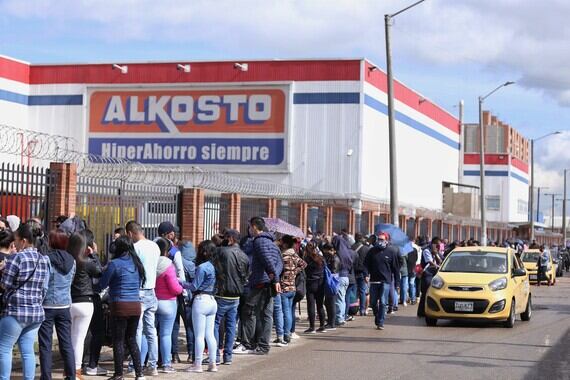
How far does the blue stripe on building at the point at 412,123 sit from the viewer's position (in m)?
48.0

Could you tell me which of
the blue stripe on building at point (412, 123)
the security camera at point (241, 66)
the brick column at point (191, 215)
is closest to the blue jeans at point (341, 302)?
the brick column at point (191, 215)

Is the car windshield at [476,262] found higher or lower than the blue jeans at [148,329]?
higher

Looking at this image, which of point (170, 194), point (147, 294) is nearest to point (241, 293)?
point (147, 294)

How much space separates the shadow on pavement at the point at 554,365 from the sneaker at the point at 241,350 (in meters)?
4.06

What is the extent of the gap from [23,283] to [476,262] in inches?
507

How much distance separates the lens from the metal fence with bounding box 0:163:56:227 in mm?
15820

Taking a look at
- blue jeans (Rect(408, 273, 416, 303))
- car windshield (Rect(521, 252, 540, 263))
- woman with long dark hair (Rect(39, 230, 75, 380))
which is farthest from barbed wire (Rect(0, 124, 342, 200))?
woman with long dark hair (Rect(39, 230, 75, 380))

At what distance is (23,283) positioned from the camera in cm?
1005

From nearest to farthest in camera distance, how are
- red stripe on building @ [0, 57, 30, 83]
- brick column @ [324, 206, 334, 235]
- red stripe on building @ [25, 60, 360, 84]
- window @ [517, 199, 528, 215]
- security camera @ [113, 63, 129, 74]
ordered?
brick column @ [324, 206, 334, 235] → red stripe on building @ [25, 60, 360, 84] → red stripe on building @ [0, 57, 30, 83] → security camera @ [113, 63, 129, 74] → window @ [517, 199, 528, 215]

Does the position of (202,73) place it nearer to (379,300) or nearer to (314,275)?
(379,300)

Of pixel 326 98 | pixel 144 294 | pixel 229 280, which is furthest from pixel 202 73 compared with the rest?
pixel 144 294

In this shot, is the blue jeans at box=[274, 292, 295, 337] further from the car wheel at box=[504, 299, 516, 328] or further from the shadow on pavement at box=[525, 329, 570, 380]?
the car wheel at box=[504, 299, 516, 328]

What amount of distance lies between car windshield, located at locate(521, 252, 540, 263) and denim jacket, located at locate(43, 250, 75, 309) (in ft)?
112

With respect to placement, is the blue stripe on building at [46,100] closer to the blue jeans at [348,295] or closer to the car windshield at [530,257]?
the car windshield at [530,257]
